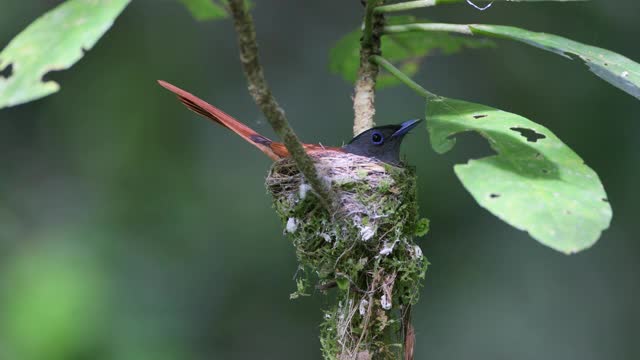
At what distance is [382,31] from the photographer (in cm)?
298

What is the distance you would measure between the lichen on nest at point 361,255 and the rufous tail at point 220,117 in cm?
47

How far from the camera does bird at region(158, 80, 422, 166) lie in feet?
11.6

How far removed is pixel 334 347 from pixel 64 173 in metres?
3.90

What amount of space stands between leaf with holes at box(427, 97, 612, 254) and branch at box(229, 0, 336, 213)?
0.43 metres

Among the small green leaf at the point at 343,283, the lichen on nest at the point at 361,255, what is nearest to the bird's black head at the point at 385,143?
the lichen on nest at the point at 361,255

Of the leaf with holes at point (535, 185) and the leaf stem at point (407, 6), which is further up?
the leaf stem at point (407, 6)

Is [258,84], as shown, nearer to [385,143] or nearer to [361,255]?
[361,255]

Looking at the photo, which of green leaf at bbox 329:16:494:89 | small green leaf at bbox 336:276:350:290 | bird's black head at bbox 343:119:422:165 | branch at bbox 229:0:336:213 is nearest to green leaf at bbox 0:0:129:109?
branch at bbox 229:0:336:213

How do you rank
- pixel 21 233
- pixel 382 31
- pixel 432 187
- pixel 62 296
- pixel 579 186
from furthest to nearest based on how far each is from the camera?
pixel 432 187 → pixel 21 233 → pixel 62 296 → pixel 382 31 → pixel 579 186

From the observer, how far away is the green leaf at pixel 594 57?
236 centimetres

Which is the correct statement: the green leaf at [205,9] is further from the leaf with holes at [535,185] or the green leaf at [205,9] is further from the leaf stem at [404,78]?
the leaf with holes at [535,185]

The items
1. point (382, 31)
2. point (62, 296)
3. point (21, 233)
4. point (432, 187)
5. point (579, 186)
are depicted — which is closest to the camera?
point (579, 186)

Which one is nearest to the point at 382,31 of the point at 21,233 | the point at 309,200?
the point at 309,200

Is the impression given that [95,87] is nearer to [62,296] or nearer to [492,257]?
[62,296]
